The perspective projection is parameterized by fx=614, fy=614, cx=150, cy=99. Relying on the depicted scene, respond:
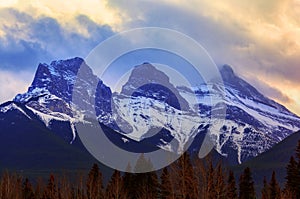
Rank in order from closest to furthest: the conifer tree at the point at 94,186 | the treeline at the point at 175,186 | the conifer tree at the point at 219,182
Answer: the conifer tree at the point at 219,182 → the treeline at the point at 175,186 → the conifer tree at the point at 94,186

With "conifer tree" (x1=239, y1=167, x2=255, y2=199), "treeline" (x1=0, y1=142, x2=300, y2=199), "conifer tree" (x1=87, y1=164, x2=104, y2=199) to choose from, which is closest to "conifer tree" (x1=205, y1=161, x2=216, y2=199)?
"treeline" (x1=0, y1=142, x2=300, y2=199)

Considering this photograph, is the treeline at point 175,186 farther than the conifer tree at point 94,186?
No

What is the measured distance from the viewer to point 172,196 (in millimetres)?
66125

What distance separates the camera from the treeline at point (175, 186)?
5612 cm

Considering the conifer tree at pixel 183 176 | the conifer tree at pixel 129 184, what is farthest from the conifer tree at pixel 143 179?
the conifer tree at pixel 183 176

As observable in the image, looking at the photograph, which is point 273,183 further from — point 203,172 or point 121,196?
point 203,172

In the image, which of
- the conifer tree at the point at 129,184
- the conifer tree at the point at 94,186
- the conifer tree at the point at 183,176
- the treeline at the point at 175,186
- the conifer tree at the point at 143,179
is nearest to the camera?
the treeline at the point at 175,186

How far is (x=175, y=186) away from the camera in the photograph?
217 ft

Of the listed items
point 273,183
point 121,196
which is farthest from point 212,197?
point 273,183

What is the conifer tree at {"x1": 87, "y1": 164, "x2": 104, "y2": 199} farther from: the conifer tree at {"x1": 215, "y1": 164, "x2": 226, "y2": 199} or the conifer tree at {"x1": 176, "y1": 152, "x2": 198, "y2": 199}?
the conifer tree at {"x1": 215, "y1": 164, "x2": 226, "y2": 199}

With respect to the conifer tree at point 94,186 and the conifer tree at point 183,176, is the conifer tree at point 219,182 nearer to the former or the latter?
the conifer tree at point 183,176

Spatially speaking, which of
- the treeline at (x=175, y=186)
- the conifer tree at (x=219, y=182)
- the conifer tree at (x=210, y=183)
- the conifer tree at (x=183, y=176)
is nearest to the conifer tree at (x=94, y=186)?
the treeline at (x=175, y=186)

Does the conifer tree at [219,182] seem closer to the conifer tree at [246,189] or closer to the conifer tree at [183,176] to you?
the conifer tree at [183,176]

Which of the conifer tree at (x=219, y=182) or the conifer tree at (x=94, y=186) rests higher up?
the conifer tree at (x=94, y=186)
